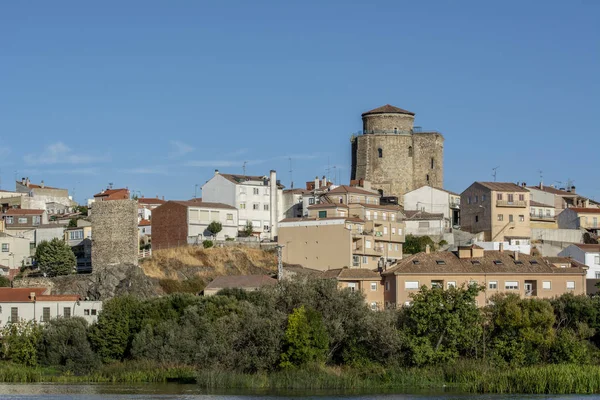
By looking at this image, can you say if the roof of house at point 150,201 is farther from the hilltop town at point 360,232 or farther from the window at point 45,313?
the window at point 45,313

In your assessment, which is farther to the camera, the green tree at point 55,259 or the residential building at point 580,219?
the residential building at point 580,219

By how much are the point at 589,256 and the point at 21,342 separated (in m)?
39.3

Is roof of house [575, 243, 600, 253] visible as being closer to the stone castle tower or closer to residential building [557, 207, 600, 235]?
residential building [557, 207, 600, 235]

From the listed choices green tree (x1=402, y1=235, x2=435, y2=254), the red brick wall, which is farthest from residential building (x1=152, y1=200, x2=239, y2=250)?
green tree (x1=402, y1=235, x2=435, y2=254)

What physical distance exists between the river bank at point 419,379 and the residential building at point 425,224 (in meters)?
38.4

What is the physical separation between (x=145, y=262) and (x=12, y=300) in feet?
40.4

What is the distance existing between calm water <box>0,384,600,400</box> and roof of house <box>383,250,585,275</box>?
19.0 meters

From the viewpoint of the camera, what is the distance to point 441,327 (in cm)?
5844

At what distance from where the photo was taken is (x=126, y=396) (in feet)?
176

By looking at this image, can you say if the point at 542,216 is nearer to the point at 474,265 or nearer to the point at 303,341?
the point at 474,265

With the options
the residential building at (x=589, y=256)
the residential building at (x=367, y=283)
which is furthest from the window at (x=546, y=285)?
the residential building at (x=589, y=256)

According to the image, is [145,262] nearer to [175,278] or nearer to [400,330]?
[175,278]

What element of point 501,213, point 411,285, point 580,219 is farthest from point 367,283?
point 580,219

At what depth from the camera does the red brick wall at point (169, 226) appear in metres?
88.2
